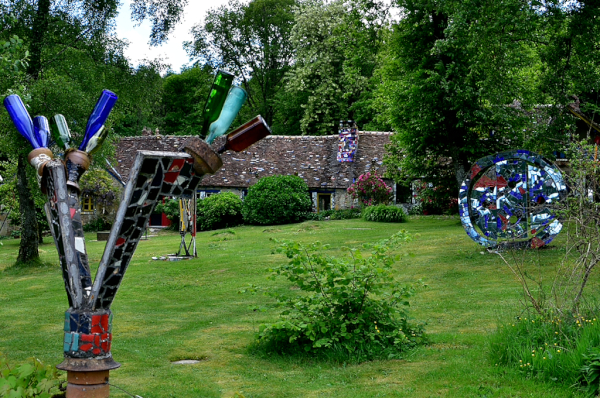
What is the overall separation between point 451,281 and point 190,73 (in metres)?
41.8

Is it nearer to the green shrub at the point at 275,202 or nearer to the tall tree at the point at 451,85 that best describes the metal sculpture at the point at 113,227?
the tall tree at the point at 451,85

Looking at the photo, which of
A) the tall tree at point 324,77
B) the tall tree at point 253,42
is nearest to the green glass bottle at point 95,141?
the tall tree at point 324,77

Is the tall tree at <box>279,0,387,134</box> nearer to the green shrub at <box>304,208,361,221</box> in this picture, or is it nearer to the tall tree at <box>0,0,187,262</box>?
the green shrub at <box>304,208,361,221</box>

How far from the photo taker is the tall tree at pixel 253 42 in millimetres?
49719

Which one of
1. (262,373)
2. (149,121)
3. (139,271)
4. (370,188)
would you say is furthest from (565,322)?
(149,121)

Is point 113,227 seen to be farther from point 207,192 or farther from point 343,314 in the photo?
point 207,192

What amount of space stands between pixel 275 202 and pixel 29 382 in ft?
83.7

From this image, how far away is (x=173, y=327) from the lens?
1098 cm

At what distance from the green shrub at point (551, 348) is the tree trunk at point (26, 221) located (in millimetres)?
15892

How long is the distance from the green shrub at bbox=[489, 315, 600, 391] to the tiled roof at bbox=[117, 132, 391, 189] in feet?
83.5

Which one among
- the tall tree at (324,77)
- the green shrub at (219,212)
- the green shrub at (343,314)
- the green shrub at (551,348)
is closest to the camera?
the green shrub at (551,348)

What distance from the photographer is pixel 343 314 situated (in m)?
8.41

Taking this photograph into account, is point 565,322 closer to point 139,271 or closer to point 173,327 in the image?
point 173,327

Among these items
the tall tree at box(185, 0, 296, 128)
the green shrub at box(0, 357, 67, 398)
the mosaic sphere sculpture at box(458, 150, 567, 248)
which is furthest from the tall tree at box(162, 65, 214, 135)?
the green shrub at box(0, 357, 67, 398)
